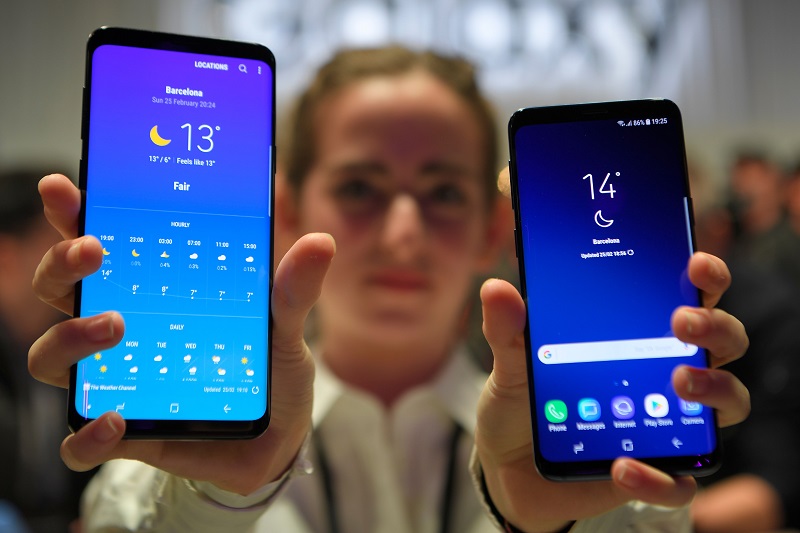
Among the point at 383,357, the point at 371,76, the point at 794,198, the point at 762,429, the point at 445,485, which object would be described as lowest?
the point at 762,429

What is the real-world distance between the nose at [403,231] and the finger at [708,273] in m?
0.40

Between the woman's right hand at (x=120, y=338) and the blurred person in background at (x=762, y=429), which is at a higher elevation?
the woman's right hand at (x=120, y=338)

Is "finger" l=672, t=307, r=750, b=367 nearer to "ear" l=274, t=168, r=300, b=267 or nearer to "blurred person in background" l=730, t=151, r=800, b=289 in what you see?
"ear" l=274, t=168, r=300, b=267

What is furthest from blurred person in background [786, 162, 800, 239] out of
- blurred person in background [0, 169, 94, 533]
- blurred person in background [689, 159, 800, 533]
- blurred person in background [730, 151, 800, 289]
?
blurred person in background [0, 169, 94, 533]

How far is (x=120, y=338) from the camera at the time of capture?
1.74 ft

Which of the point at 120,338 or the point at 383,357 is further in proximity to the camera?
the point at 383,357

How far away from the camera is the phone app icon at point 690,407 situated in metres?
0.55

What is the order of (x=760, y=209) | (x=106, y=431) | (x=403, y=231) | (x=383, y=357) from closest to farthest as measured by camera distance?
(x=106, y=431) → (x=403, y=231) → (x=383, y=357) → (x=760, y=209)

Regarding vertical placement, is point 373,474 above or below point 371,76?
below

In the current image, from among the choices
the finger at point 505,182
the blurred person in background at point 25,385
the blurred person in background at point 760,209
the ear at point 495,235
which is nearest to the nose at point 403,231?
the ear at point 495,235

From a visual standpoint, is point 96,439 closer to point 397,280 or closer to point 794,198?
point 397,280

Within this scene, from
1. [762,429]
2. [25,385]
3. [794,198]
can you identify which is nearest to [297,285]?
[762,429]

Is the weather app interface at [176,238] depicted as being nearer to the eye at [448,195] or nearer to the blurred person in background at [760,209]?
the eye at [448,195]

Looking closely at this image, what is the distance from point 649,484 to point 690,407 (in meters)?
0.07
